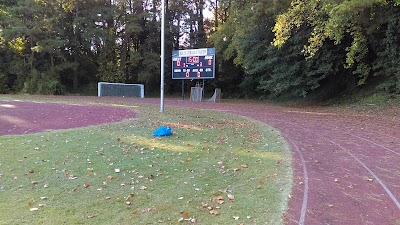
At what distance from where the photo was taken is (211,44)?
38188 millimetres

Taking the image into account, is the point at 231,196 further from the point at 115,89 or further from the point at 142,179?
the point at 115,89

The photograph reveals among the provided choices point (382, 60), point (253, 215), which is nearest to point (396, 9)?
point (382, 60)

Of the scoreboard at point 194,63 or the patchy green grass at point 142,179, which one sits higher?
the scoreboard at point 194,63

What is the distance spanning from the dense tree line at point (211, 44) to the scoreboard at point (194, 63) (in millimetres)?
2887

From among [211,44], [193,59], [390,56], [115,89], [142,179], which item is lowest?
[142,179]

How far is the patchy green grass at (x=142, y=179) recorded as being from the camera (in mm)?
3959

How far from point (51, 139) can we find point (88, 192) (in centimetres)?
442

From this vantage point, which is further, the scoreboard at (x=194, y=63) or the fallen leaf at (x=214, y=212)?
the scoreboard at (x=194, y=63)

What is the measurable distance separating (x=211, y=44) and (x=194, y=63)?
13559 millimetres

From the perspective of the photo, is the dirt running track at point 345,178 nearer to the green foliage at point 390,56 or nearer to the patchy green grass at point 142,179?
the patchy green grass at point 142,179

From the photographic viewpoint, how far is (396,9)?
17.6 metres

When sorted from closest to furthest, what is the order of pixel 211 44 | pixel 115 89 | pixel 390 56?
pixel 390 56
pixel 115 89
pixel 211 44

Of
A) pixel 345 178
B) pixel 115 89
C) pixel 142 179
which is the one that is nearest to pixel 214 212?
pixel 142 179

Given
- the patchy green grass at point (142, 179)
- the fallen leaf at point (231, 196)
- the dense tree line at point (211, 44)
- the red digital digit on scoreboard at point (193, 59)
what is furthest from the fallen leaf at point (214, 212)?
the red digital digit on scoreboard at point (193, 59)
